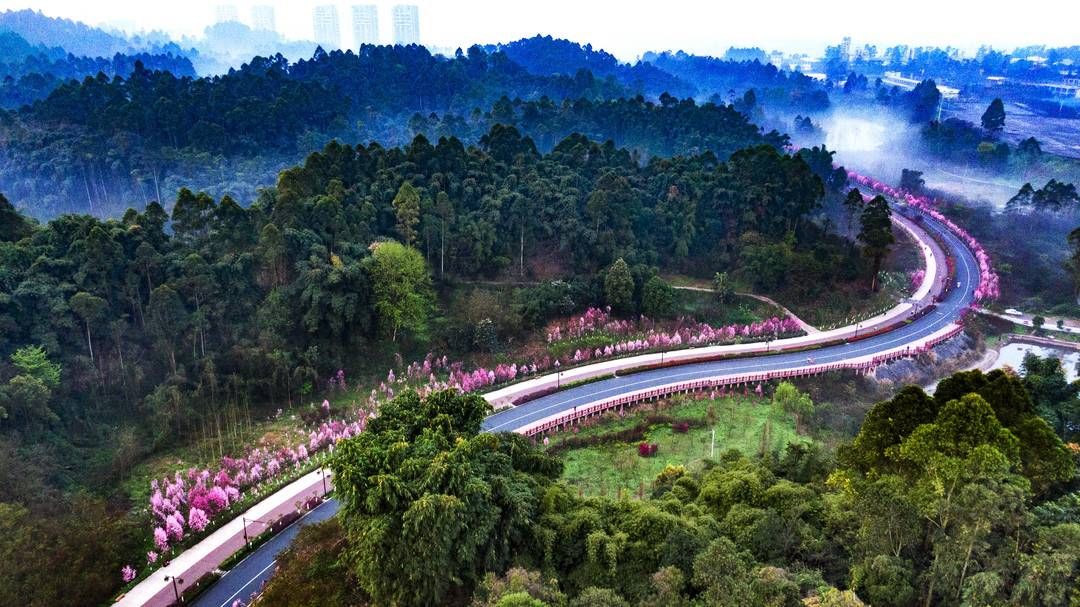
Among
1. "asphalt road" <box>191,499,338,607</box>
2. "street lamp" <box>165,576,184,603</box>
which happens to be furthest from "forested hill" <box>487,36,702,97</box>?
"street lamp" <box>165,576,184,603</box>

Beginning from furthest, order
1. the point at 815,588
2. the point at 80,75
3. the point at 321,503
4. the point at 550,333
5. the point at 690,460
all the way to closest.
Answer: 1. the point at 80,75
2. the point at 550,333
3. the point at 690,460
4. the point at 321,503
5. the point at 815,588

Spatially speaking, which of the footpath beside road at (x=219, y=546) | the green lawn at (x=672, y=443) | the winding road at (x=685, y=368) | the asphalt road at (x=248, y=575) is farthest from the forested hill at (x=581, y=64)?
the asphalt road at (x=248, y=575)

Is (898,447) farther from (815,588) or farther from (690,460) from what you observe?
(690,460)

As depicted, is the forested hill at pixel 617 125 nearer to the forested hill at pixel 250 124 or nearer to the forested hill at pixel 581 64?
the forested hill at pixel 250 124

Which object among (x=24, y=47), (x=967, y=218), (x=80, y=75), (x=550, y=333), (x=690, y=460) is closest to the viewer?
(x=690, y=460)

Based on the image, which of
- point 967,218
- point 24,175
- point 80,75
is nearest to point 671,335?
point 967,218

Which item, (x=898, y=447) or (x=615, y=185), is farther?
(x=615, y=185)

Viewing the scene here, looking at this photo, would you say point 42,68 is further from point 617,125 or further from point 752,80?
point 752,80
